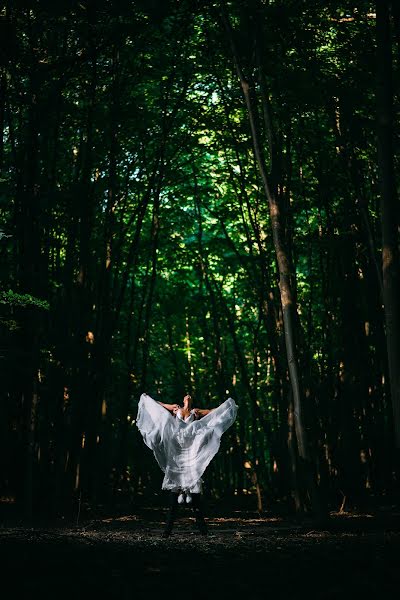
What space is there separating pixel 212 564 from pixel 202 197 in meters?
8.50

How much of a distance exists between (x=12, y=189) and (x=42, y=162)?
61.5 inches

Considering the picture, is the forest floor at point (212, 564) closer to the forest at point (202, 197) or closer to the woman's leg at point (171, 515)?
the woman's leg at point (171, 515)

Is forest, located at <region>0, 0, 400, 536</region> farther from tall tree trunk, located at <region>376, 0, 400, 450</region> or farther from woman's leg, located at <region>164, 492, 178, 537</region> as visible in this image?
woman's leg, located at <region>164, 492, 178, 537</region>

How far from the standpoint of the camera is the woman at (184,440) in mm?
6133

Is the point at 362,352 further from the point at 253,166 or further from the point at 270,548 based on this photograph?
the point at 270,548

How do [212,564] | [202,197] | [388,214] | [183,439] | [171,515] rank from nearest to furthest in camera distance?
[212,564], [388,214], [171,515], [183,439], [202,197]

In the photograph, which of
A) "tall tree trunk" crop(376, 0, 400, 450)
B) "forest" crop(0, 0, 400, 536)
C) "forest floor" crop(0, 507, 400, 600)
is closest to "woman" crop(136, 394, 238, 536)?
"forest floor" crop(0, 507, 400, 600)

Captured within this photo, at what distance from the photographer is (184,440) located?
20.6 ft

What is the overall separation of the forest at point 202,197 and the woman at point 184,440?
812mm

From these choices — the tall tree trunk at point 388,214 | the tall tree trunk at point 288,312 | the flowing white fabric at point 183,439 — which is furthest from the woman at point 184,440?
the tall tree trunk at point 388,214

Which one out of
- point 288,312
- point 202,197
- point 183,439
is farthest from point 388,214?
point 202,197

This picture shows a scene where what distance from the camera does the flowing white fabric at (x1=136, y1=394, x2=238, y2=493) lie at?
20.3 ft

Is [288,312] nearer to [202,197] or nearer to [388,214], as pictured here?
[388,214]

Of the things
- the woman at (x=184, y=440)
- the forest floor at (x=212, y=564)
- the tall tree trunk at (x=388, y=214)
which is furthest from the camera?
the woman at (x=184, y=440)
